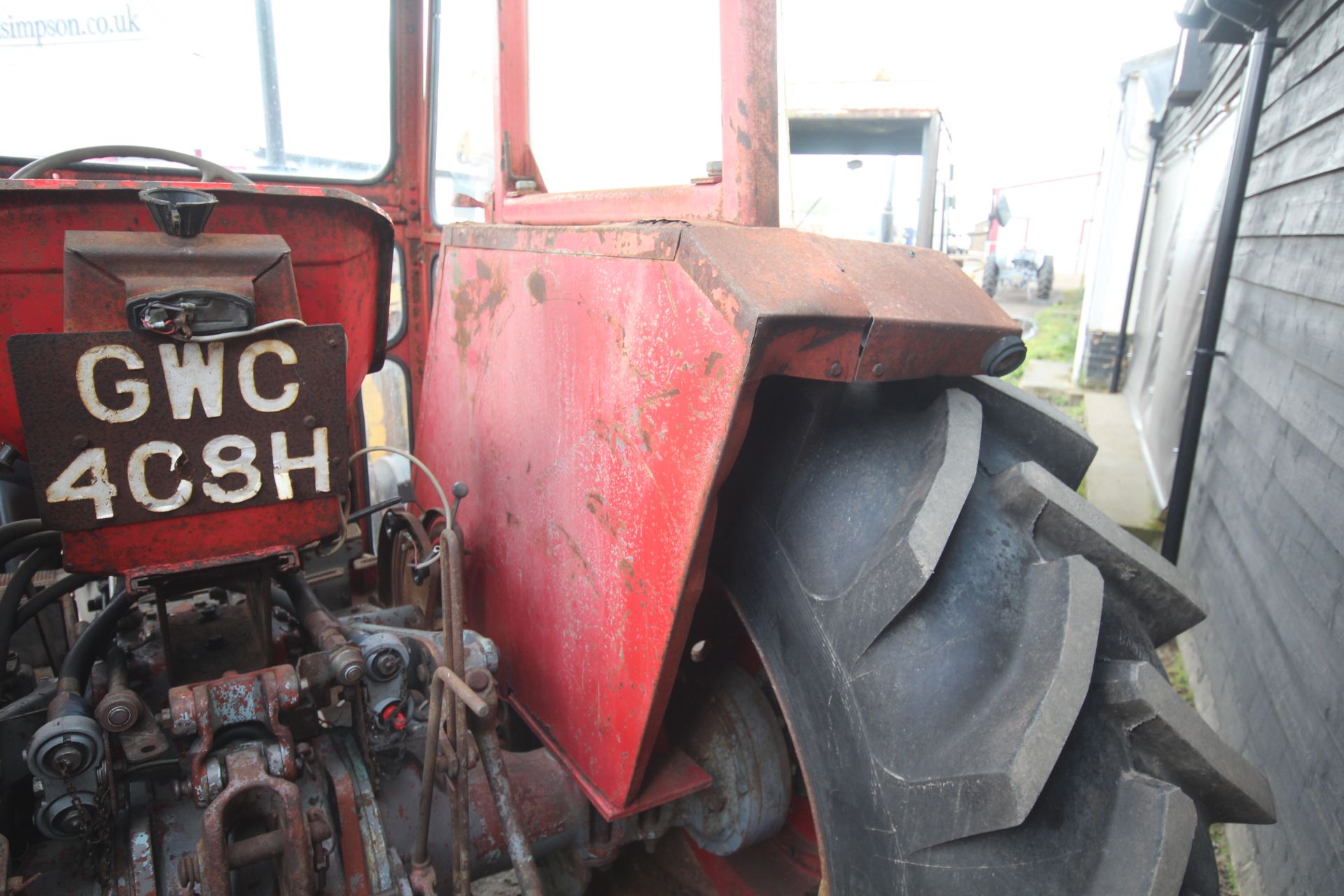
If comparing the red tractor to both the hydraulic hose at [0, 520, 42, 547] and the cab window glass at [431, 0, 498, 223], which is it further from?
the cab window glass at [431, 0, 498, 223]

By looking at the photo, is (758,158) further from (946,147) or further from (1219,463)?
(946,147)

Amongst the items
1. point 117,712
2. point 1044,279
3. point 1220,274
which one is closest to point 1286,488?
point 1220,274

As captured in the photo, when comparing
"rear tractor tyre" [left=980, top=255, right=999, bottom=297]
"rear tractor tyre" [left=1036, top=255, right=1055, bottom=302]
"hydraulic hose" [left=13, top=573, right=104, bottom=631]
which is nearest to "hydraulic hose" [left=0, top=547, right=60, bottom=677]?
"hydraulic hose" [left=13, top=573, right=104, bottom=631]

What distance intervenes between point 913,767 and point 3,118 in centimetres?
221

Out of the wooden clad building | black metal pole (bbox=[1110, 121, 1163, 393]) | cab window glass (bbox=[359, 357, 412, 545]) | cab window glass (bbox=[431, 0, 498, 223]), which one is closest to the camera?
the wooden clad building

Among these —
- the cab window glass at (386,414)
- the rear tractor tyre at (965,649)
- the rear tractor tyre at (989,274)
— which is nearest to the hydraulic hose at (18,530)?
the cab window glass at (386,414)

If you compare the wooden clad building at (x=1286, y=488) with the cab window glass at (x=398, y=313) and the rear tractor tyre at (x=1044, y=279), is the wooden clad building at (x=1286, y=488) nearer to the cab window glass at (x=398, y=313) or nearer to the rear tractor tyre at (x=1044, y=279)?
the cab window glass at (x=398, y=313)

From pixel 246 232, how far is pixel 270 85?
3.28ft

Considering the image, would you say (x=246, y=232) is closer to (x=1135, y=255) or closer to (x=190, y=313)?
(x=190, y=313)

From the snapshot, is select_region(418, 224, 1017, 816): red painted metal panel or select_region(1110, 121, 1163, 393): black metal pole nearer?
select_region(418, 224, 1017, 816): red painted metal panel

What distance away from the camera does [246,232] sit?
138cm

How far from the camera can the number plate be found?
1.15 m

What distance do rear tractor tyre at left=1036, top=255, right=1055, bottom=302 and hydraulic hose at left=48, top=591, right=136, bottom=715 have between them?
1667 cm

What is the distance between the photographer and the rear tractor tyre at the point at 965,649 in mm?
814
